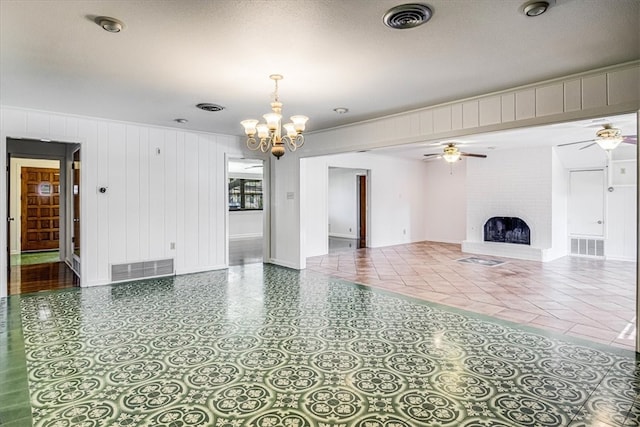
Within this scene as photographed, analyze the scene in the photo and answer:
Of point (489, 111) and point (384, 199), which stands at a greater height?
point (489, 111)

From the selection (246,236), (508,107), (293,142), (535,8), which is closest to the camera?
(535,8)

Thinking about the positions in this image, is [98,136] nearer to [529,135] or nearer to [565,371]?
[565,371]

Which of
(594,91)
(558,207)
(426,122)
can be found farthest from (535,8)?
(558,207)

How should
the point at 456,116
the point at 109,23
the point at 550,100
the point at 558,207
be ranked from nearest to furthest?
the point at 109,23, the point at 550,100, the point at 456,116, the point at 558,207

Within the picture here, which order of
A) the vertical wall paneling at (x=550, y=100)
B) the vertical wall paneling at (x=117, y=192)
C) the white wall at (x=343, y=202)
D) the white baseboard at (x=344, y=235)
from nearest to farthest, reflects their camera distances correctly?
1. the vertical wall paneling at (x=550, y=100)
2. the vertical wall paneling at (x=117, y=192)
3. the white wall at (x=343, y=202)
4. the white baseboard at (x=344, y=235)

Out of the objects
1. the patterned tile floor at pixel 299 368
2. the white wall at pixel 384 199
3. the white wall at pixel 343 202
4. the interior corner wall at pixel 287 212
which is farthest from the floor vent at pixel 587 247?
the interior corner wall at pixel 287 212

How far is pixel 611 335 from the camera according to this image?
3.45m

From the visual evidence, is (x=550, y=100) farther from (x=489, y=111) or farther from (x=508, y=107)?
(x=489, y=111)

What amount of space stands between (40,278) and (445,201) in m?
9.91

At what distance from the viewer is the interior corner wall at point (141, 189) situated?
5266mm

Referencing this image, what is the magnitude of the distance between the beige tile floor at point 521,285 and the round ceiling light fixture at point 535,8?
2.91m

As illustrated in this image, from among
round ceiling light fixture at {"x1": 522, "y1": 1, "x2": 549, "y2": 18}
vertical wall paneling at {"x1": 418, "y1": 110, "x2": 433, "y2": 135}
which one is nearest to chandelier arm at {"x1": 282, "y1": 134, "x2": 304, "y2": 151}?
vertical wall paneling at {"x1": 418, "y1": 110, "x2": 433, "y2": 135}

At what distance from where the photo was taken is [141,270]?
5.93 m

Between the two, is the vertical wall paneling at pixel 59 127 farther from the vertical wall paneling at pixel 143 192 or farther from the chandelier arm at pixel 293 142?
the chandelier arm at pixel 293 142
